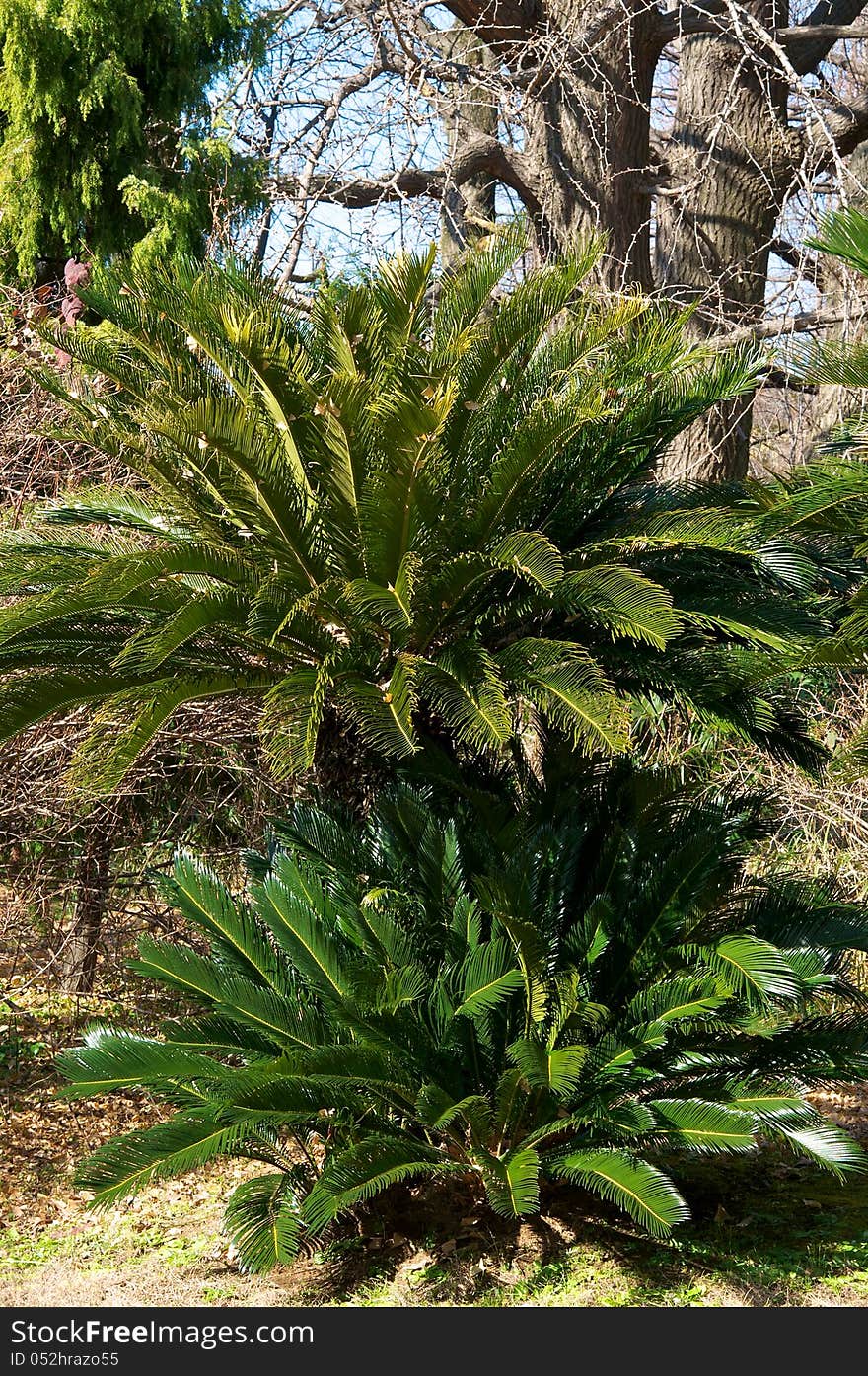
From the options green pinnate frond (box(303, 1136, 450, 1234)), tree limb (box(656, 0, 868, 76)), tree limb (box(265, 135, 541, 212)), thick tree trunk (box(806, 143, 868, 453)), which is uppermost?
tree limb (box(656, 0, 868, 76))

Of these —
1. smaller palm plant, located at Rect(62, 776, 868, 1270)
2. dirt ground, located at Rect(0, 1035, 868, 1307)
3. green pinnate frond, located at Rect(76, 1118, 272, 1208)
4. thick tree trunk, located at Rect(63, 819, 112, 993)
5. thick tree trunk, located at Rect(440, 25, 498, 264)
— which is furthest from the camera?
thick tree trunk, located at Rect(440, 25, 498, 264)

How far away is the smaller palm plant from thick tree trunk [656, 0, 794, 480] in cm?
504

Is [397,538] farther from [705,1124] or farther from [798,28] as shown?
[798,28]

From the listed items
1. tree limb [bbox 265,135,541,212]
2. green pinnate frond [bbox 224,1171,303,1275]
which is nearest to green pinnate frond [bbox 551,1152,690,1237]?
green pinnate frond [bbox 224,1171,303,1275]

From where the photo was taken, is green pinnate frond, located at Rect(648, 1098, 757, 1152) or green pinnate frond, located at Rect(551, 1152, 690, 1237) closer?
green pinnate frond, located at Rect(551, 1152, 690, 1237)

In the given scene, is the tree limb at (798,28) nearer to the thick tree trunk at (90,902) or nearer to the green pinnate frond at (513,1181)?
the thick tree trunk at (90,902)

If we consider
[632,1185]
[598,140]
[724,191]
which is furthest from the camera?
[724,191]

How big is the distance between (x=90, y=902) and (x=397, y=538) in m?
3.89

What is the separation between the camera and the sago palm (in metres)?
4.65

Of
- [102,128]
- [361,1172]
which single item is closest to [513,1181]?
[361,1172]

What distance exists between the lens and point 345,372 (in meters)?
4.86

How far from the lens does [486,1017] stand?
16.8 ft

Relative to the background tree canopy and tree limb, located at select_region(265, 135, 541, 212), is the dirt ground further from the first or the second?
tree limb, located at select_region(265, 135, 541, 212)

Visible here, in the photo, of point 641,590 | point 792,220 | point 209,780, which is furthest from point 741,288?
point 641,590
